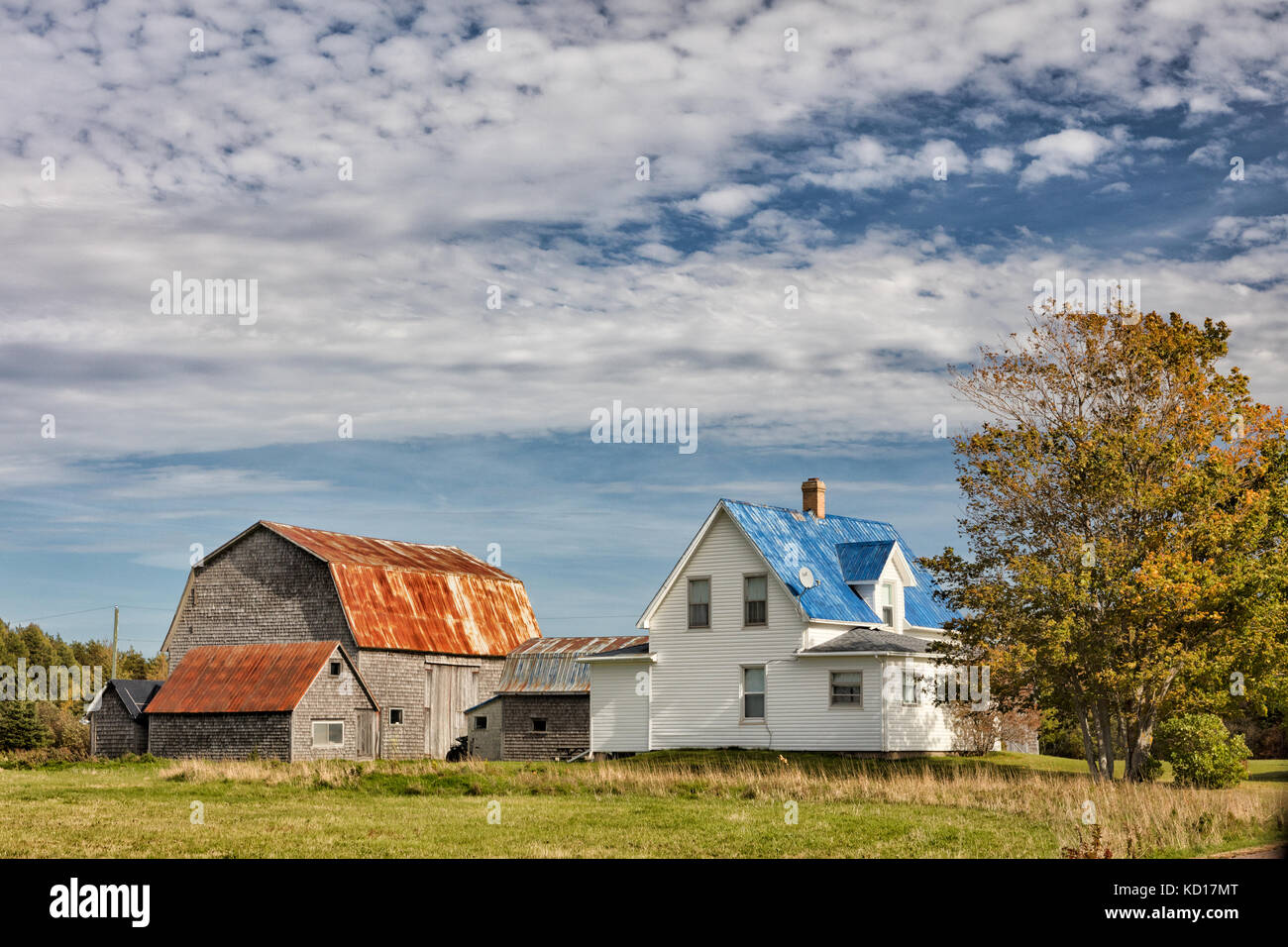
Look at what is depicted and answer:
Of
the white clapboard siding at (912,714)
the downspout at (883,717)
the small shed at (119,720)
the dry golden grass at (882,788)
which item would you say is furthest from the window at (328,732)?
the white clapboard siding at (912,714)

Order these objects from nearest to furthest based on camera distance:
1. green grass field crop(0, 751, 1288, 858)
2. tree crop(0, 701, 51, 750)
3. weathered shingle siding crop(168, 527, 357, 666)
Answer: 1. green grass field crop(0, 751, 1288, 858)
2. weathered shingle siding crop(168, 527, 357, 666)
3. tree crop(0, 701, 51, 750)

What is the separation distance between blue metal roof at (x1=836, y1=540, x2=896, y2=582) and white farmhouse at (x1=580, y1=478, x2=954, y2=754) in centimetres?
5

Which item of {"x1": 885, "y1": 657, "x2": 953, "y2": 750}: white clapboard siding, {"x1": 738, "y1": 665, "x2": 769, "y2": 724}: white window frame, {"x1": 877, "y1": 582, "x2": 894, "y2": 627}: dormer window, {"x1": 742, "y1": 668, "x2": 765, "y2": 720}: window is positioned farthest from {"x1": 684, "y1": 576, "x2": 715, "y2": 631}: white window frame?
{"x1": 885, "y1": 657, "x2": 953, "y2": 750}: white clapboard siding

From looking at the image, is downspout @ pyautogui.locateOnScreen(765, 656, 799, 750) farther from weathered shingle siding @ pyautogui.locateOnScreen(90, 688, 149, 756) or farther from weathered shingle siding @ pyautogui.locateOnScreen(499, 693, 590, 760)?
weathered shingle siding @ pyautogui.locateOnScreen(90, 688, 149, 756)

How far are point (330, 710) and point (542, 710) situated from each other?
8318 mm

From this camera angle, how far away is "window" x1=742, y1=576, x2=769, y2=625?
43.0 meters

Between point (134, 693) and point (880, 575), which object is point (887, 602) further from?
point (134, 693)

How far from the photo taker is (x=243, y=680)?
165ft

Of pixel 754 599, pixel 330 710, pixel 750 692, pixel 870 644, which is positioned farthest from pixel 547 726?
pixel 870 644

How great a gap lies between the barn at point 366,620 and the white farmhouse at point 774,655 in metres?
10.5

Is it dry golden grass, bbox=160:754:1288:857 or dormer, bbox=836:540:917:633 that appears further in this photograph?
dormer, bbox=836:540:917:633

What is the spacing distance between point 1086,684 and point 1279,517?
717 cm

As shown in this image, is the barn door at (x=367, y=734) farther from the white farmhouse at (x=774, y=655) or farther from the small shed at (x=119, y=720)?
the white farmhouse at (x=774, y=655)

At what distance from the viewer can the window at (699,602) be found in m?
44.0
